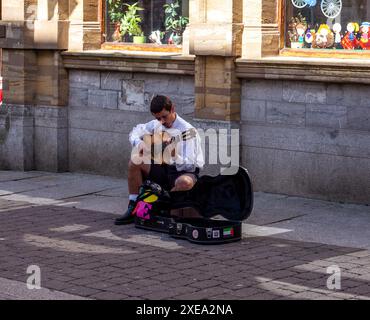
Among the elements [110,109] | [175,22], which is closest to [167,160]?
[110,109]

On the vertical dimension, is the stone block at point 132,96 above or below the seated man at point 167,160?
above

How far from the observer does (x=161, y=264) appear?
8.27 metres

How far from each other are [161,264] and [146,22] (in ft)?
19.1

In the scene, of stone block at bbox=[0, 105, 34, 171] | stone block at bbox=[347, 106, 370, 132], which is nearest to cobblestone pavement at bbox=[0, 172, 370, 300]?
stone block at bbox=[347, 106, 370, 132]

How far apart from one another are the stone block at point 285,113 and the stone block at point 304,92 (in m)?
0.08

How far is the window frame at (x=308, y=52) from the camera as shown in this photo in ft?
36.9

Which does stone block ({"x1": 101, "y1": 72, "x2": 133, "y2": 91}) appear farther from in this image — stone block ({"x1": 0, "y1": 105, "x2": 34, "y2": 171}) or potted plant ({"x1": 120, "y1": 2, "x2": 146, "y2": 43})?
stone block ({"x1": 0, "y1": 105, "x2": 34, "y2": 171})

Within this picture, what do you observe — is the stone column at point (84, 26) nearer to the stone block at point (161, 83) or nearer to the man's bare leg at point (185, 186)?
the stone block at point (161, 83)

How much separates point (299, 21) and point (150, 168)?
314cm

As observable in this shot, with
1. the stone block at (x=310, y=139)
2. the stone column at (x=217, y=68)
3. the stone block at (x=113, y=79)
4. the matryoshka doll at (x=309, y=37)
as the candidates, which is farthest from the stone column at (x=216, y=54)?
the stone block at (x=113, y=79)

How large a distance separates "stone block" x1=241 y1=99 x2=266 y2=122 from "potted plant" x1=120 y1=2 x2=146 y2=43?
2.27 meters

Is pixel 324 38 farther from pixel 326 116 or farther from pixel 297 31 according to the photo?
pixel 326 116
